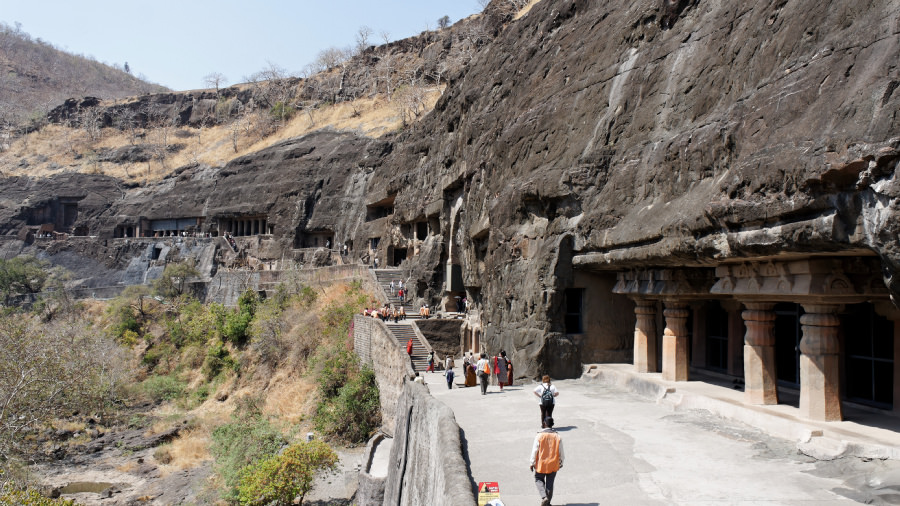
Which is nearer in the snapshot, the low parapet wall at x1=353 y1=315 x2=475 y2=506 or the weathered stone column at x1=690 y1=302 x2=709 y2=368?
the low parapet wall at x1=353 y1=315 x2=475 y2=506

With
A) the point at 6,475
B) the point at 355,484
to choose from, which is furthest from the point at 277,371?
the point at 6,475

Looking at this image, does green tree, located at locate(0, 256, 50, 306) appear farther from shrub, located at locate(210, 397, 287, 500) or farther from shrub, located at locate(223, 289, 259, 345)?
shrub, located at locate(210, 397, 287, 500)

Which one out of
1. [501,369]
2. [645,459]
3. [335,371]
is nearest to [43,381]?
[335,371]

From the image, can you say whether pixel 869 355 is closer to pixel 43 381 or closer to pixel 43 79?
pixel 43 381

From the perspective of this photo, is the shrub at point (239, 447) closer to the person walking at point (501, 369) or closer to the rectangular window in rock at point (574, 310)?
the person walking at point (501, 369)

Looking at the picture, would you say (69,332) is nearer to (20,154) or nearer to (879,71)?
(879,71)

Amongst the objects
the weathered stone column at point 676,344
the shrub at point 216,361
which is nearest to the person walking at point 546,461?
the weathered stone column at point 676,344

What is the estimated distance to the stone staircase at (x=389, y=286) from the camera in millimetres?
29000

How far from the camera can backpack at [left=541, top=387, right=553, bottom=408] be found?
9750mm

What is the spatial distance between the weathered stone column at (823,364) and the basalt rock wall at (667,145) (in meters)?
1.32

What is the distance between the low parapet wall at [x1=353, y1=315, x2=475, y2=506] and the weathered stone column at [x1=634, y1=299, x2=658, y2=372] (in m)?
4.83

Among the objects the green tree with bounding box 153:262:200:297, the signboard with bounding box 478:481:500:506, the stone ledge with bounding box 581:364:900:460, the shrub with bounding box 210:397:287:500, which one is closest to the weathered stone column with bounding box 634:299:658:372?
the stone ledge with bounding box 581:364:900:460

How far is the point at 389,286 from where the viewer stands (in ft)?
102

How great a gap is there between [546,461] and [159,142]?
7518 centimetres
